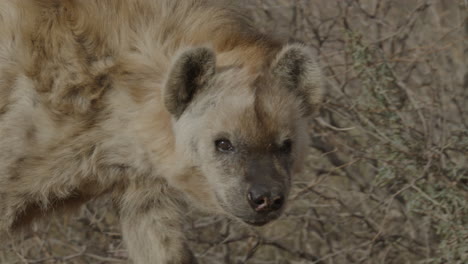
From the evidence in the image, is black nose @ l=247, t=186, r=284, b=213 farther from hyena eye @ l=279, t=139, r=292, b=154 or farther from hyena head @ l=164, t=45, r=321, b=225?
hyena eye @ l=279, t=139, r=292, b=154

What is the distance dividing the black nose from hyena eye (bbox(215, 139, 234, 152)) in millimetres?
213

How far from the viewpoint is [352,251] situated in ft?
17.6

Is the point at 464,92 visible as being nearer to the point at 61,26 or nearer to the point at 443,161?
the point at 443,161

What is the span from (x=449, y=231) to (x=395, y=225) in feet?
3.08

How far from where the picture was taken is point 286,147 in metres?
3.63

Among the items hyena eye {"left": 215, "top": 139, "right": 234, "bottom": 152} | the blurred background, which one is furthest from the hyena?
the blurred background

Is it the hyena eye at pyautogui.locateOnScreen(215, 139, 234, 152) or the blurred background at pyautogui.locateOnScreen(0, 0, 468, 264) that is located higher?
the hyena eye at pyautogui.locateOnScreen(215, 139, 234, 152)

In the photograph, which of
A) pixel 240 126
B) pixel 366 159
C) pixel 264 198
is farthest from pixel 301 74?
pixel 366 159

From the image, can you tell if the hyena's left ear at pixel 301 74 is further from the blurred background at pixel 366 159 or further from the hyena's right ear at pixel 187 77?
the blurred background at pixel 366 159

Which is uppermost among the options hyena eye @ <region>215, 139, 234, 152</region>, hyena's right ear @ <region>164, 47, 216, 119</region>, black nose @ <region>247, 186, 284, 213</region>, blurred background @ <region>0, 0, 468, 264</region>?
hyena's right ear @ <region>164, 47, 216, 119</region>

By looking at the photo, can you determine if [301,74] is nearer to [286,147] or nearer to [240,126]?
[286,147]

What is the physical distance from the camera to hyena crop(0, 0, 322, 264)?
11.6 feet

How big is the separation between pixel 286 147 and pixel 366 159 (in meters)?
1.81

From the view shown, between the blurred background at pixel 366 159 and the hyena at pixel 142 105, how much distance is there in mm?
1155
